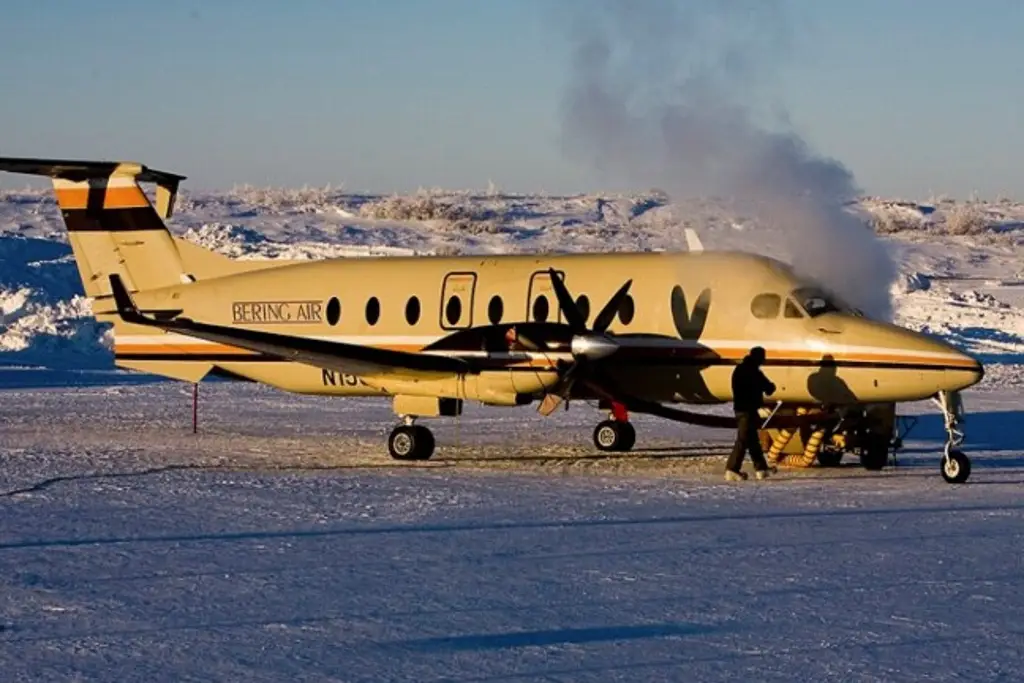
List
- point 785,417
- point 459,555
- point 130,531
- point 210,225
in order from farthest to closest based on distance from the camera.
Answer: point 210,225 → point 785,417 → point 130,531 → point 459,555

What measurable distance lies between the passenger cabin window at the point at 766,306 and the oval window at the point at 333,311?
6.92m

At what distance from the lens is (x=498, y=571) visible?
13203 mm

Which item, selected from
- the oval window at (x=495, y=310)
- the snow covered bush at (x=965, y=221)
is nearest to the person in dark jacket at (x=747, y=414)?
the oval window at (x=495, y=310)

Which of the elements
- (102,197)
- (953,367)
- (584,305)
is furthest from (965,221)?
(953,367)

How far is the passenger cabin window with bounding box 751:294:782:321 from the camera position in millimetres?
21094

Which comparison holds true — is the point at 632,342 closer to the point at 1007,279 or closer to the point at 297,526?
the point at 297,526

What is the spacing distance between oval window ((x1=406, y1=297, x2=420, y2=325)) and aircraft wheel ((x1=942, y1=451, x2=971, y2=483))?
8331mm

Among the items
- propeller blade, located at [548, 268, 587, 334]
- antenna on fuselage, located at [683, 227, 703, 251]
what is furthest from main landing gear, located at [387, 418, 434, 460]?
antenna on fuselage, located at [683, 227, 703, 251]

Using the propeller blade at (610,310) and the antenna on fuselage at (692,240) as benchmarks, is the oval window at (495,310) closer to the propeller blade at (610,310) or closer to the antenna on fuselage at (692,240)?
the propeller blade at (610,310)

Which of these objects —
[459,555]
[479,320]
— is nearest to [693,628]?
[459,555]

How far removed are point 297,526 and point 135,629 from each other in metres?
4.82

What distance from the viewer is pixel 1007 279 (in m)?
66.6

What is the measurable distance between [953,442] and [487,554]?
7.98 meters

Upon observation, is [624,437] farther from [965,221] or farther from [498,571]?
[965,221]
